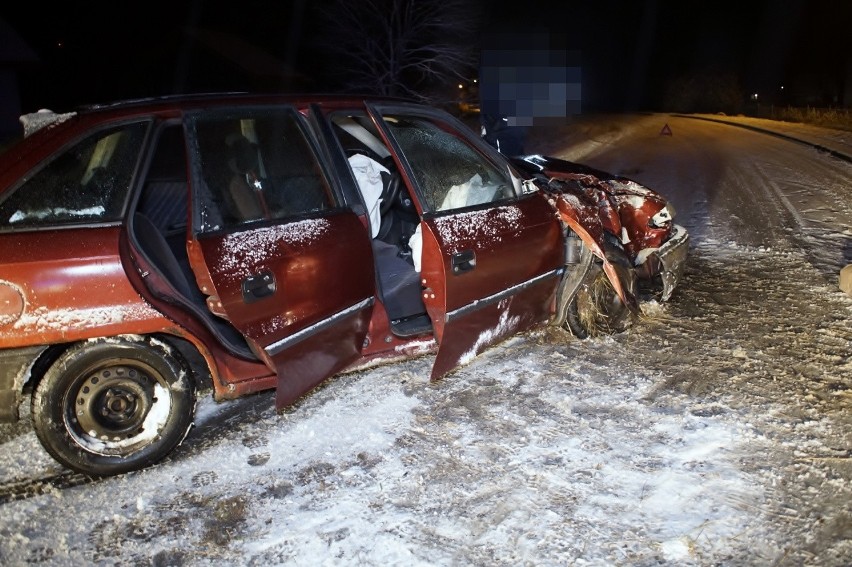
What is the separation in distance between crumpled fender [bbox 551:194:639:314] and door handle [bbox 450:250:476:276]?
0.93 metres

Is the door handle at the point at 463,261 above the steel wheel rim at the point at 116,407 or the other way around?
above

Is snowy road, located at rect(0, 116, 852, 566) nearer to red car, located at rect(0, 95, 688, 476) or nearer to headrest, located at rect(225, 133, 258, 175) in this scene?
red car, located at rect(0, 95, 688, 476)

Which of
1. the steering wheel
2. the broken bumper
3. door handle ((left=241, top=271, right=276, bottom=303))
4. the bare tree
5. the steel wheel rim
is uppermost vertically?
the bare tree

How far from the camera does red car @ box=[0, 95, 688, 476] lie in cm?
320

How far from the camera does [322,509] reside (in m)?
3.12

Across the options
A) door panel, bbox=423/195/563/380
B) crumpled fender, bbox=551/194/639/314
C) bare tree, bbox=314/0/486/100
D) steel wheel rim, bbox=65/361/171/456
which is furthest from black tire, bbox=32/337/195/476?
bare tree, bbox=314/0/486/100

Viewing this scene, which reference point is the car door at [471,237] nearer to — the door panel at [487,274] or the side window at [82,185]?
the door panel at [487,274]

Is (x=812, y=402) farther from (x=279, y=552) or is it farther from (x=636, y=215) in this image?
(x=279, y=552)

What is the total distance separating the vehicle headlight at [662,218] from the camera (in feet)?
17.7

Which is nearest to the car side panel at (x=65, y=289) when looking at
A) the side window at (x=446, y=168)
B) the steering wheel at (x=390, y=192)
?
the side window at (x=446, y=168)

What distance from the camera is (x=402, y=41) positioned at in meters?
24.1

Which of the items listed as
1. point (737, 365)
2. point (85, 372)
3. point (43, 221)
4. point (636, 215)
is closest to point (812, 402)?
point (737, 365)

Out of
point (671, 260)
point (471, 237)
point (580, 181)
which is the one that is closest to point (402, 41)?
point (580, 181)

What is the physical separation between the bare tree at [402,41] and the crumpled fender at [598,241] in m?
19.7
